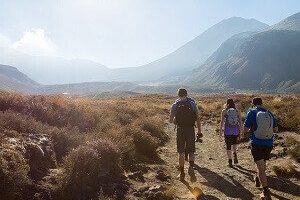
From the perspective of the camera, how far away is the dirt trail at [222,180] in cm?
1073

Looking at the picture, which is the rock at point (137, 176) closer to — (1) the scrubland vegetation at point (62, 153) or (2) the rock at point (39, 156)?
(1) the scrubland vegetation at point (62, 153)

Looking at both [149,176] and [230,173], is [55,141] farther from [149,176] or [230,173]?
[230,173]

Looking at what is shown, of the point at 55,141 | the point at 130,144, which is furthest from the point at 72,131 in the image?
the point at 130,144

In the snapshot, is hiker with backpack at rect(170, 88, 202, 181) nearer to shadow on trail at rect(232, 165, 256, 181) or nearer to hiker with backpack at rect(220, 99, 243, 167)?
shadow on trail at rect(232, 165, 256, 181)

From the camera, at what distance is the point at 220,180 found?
12.2m

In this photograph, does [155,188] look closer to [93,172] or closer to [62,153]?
[93,172]

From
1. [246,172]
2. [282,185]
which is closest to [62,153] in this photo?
[246,172]

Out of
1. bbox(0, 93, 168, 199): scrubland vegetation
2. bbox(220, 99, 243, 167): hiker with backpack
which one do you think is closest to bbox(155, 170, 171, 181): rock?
bbox(0, 93, 168, 199): scrubland vegetation

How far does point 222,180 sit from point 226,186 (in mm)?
619

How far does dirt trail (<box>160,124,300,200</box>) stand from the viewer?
10734mm

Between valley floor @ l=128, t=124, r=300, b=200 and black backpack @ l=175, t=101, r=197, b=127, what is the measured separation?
186cm

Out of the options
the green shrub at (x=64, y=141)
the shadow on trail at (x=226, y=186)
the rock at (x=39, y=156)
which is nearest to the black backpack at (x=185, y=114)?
the shadow on trail at (x=226, y=186)

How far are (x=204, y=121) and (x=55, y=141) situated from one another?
65.6 feet

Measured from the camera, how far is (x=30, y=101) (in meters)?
14.9
